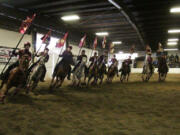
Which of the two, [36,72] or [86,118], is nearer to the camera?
[86,118]

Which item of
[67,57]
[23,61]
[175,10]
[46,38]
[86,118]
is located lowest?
[86,118]

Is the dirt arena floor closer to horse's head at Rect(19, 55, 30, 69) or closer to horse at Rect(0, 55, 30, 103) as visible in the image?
horse at Rect(0, 55, 30, 103)

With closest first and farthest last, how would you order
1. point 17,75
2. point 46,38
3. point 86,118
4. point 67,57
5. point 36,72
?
1. point 86,118
2. point 17,75
3. point 36,72
4. point 67,57
5. point 46,38

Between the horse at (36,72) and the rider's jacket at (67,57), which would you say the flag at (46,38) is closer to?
the rider's jacket at (67,57)

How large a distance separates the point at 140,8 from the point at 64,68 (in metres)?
6.34

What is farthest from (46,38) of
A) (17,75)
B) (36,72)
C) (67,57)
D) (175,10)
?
(175,10)

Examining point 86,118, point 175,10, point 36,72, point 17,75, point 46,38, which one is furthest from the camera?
point 175,10

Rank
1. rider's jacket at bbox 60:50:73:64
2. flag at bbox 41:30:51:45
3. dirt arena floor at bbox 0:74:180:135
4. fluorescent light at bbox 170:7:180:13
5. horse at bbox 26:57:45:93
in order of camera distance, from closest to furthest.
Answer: dirt arena floor at bbox 0:74:180:135
horse at bbox 26:57:45:93
rider's jacket at bbox 60:50:73:64
flag at bbox 41:30:51:45
fluorescent light at bbox 170:7:180:13

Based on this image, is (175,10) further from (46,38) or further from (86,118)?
(86,118)

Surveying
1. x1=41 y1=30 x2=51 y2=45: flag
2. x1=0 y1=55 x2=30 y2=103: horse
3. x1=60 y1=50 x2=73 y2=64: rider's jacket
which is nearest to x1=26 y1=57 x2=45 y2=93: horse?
x1=60 y1=50 x2=73 y2=64: rider's jacket

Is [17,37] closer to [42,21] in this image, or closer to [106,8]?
[42,21]

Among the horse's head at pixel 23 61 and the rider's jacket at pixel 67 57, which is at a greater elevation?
the rider's jacket at pixel 67 57

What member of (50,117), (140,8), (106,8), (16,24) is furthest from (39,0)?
(50,117)

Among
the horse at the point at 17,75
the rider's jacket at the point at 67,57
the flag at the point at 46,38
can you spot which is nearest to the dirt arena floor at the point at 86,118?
the horse at the point at 17,75
